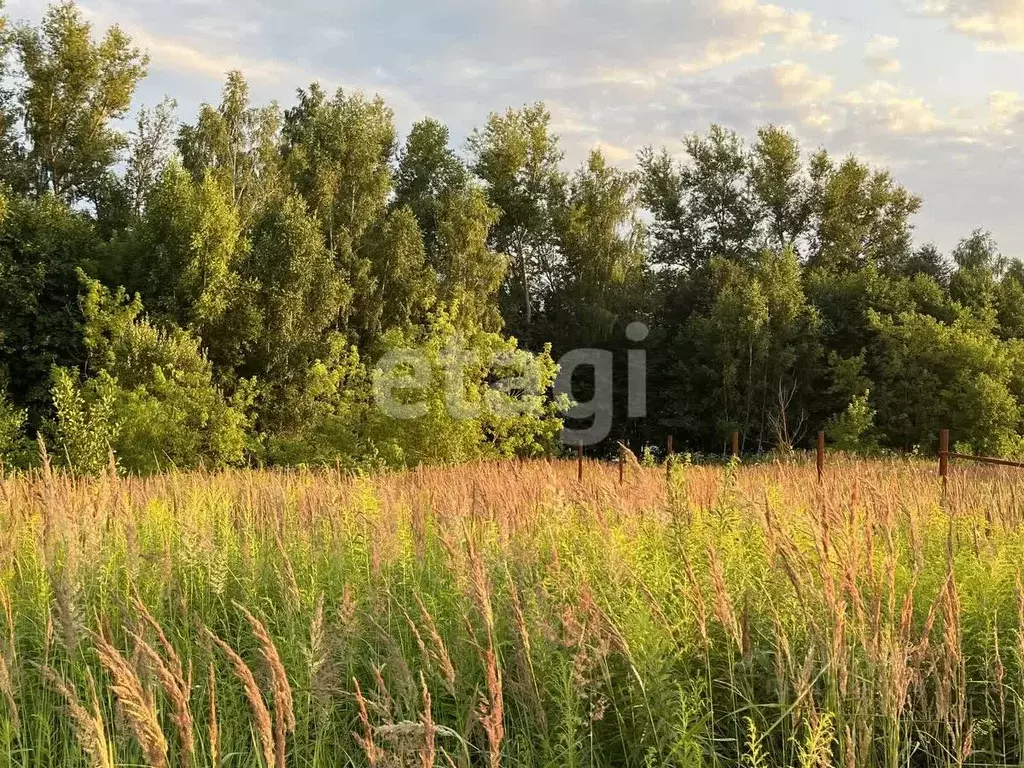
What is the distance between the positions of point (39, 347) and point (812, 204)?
26.6 metres

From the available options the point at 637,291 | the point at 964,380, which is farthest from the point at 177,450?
the point at 964,380

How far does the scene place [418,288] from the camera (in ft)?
85.5

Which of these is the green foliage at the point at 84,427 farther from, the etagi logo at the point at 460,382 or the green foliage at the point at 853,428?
the green foliage at the point at 853,428

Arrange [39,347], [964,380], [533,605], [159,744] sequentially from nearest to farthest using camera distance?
[159,744], [533,605], [39,347], [964,380]

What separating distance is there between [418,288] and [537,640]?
79.0 ft

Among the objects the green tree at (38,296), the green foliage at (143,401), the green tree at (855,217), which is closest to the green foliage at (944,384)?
the green tree at (855,217)

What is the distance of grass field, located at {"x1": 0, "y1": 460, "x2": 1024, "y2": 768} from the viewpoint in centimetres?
177

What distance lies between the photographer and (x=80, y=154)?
22969 millimetres

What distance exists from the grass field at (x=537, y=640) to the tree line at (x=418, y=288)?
37.4 feet

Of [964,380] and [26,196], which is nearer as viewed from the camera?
[26,196]

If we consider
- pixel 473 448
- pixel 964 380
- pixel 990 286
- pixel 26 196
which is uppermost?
pixel 26 196

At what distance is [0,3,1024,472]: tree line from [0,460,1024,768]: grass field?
448 inches

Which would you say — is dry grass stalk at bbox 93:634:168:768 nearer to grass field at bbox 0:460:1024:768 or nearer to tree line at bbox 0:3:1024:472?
grass field at bbox 0:460:1024:768

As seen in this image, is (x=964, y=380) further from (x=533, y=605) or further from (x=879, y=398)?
(x=533, y=605)
